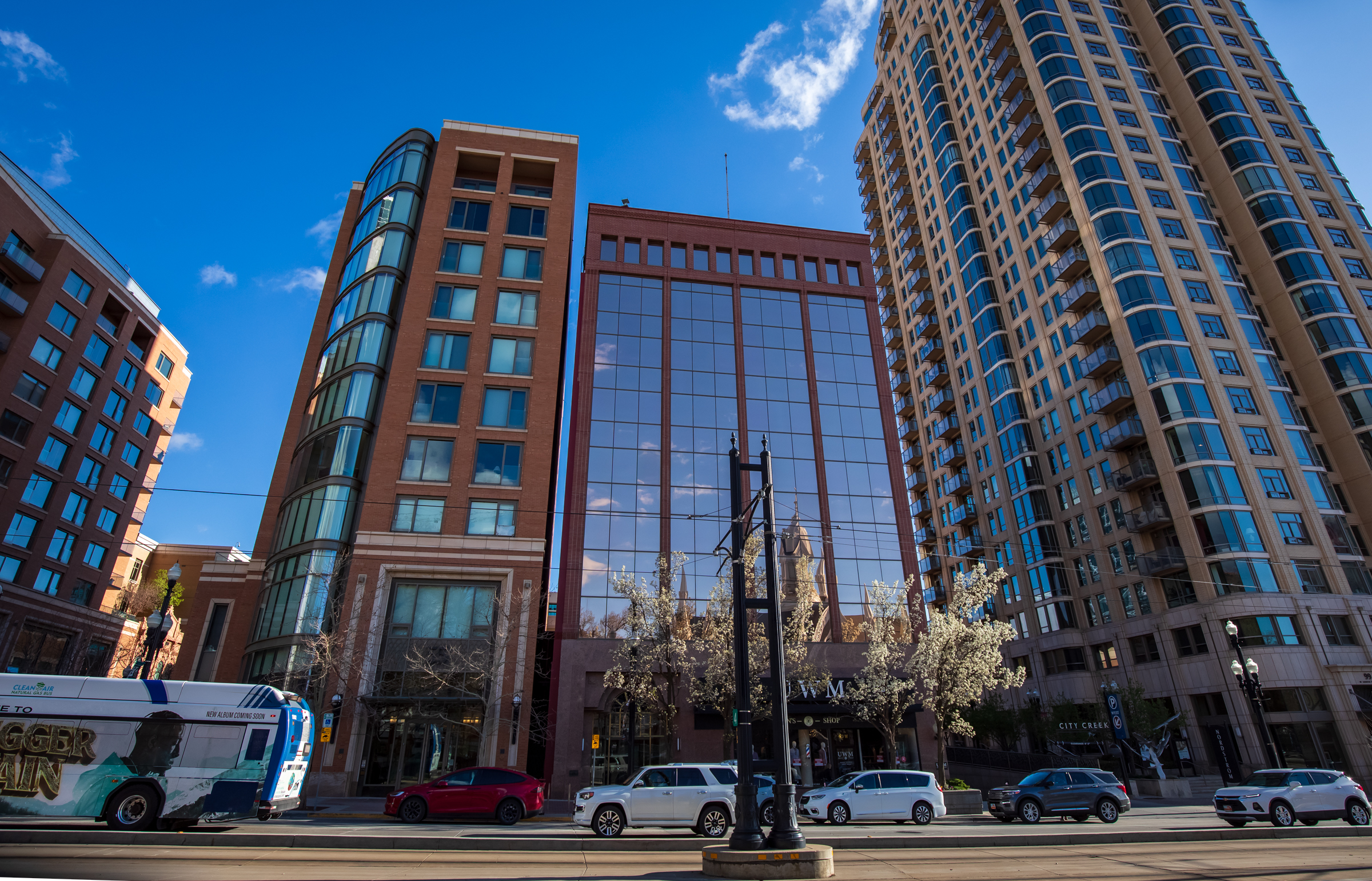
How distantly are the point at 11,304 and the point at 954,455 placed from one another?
7915cm

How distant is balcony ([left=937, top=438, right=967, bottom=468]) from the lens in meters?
71.6

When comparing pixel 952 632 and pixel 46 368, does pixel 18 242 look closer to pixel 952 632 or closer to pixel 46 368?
pixel 46 368

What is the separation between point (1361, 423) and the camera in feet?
160

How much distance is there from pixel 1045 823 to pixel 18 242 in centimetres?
7290

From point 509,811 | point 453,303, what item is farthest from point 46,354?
point 509,811

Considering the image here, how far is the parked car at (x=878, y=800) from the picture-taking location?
2261 centimetres

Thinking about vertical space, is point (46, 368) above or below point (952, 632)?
above

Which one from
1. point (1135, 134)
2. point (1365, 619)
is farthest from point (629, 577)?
point (1135, 134)

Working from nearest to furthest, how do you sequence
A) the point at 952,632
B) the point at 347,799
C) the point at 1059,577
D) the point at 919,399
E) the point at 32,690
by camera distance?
the point at 32,690
the point at 347,799
the point at 952,632
the point at 1059,577
the point at 919,399

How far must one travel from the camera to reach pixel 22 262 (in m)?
52.4

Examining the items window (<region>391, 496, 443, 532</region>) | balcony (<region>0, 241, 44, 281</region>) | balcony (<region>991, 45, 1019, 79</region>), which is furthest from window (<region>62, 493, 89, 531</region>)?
balcony (<region>991, 45, 1019, 79</region>)

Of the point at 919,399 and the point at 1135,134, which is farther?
the point at 919,399

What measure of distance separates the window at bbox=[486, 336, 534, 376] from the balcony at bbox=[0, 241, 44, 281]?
39.0 m

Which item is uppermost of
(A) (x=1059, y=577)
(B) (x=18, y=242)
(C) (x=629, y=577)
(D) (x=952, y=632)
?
(B) (x=18, y=242)
